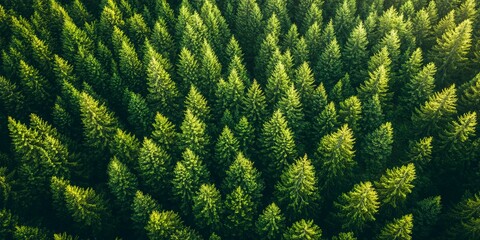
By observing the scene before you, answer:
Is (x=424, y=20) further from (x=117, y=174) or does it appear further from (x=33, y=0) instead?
(x=33, y=0)

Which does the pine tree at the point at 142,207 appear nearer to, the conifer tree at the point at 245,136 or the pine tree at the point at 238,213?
the pine tree at the point at 238,213

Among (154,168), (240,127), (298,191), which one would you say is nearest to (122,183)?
(154,168)

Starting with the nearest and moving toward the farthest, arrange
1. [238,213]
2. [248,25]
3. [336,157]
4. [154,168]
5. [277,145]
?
[238,213], [336,157], [154,168], [277,145], [248,25]

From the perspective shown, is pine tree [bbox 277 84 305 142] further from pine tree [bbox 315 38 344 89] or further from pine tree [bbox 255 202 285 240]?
pine tree [bbox 255 202 285 240]

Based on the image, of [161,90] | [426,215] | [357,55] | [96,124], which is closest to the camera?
[426,215]

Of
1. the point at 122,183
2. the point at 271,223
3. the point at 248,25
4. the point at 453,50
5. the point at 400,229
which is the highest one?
the point at 248,25

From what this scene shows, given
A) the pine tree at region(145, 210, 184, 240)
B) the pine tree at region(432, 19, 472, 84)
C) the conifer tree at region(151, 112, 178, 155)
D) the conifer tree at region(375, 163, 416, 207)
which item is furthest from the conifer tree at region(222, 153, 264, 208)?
the pine tree at region(432, 19, 472, 84)

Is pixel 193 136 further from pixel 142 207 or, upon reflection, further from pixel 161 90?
pixel 161 90
